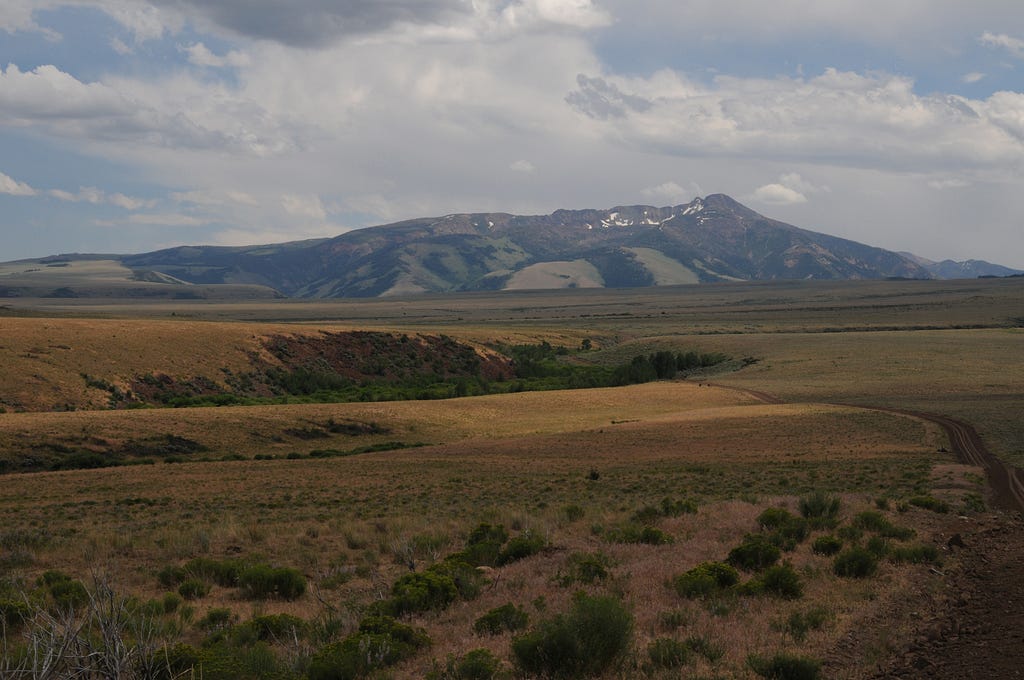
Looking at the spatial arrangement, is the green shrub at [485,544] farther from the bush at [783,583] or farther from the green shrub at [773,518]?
the green shrub at [773,518]

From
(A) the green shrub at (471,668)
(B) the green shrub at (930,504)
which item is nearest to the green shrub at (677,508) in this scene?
(B) the green shrub at (930,504)

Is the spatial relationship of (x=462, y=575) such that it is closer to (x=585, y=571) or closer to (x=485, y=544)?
(x=585, y=571)

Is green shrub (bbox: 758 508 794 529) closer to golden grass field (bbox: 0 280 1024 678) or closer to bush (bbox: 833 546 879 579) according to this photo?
golden grass field (bbox: 0 280 1024 678)

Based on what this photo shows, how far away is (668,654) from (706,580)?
10.1 ft

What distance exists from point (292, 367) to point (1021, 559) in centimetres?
6827

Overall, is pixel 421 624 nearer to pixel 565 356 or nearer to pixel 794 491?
pixel 794 491

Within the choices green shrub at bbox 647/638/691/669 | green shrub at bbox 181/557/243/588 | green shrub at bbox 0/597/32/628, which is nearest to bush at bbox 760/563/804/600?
green shrub at bbox 647/638/691/669

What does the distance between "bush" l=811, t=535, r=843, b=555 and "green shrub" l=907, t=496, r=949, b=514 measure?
5.72 meters

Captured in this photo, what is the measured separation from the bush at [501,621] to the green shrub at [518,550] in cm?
396

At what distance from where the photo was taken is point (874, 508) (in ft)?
59.9

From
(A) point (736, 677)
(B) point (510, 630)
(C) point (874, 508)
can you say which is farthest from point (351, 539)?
(C) point (874, 508)

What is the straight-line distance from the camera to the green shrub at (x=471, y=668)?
826cm

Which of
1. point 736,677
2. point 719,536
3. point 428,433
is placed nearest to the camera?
point 736,677

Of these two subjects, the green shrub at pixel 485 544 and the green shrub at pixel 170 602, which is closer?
the green shrub at pixel 170 602
